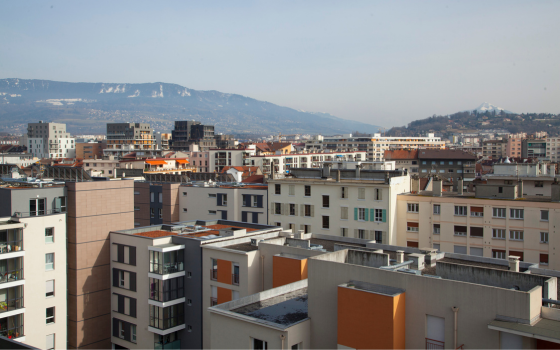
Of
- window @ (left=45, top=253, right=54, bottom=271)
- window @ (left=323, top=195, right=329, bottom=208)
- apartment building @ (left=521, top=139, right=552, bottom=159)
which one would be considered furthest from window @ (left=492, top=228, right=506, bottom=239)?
apartment building @ (left=521, top=139, right=552, bottom=159)

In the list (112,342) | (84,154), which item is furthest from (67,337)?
(84,154)

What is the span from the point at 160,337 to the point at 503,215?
2649cm

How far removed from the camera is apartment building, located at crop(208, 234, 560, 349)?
12.4 metres

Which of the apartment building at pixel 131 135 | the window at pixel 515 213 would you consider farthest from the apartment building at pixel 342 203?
the apartment building at pixel 131 135

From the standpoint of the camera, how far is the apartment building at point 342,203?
125 ft

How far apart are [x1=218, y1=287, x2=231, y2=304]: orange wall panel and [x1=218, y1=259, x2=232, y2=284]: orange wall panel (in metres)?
0.48

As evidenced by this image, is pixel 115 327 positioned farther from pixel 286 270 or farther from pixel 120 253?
pixel 286 270

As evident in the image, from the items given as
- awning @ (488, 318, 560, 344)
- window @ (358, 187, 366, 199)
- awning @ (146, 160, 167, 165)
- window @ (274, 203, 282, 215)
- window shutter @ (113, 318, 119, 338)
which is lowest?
window shutter @ (113, 318, 119, 338)

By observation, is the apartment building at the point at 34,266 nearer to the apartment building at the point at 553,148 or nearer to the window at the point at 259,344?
the window at the point at 259,344

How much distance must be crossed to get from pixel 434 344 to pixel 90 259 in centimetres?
2248

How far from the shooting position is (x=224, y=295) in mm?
24812

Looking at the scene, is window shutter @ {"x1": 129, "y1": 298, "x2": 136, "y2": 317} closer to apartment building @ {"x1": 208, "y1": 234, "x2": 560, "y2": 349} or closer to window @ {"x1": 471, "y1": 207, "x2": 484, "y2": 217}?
apartment building @ {"x1": 208, "y1": 234, "x2": 560, "y2": 349}

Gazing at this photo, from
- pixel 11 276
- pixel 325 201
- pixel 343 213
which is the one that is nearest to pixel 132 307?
pixel 11 276

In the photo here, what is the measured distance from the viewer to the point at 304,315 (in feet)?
54.7
